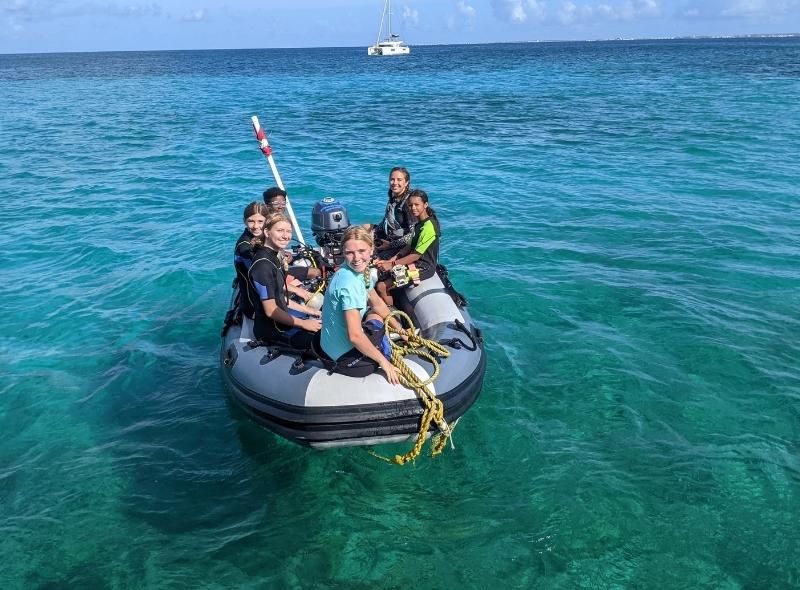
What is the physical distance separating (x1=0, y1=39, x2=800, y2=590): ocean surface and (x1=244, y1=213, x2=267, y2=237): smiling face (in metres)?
1.90

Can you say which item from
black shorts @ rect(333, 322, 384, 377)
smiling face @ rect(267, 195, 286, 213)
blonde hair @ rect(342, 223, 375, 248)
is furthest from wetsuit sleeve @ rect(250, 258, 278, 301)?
smiling face @ rect(267, 195, 286, 213)

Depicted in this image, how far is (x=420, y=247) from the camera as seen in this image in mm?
6828

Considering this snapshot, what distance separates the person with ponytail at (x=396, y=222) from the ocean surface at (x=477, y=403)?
62.8 inches

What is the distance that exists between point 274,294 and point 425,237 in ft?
7.08

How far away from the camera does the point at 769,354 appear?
7.07m

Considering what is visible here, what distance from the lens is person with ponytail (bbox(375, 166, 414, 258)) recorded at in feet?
24.1

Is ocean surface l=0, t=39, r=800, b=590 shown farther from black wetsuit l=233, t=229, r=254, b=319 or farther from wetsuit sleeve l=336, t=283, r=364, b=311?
wetsuit sleeve l=336, t=283, r=364, b=311

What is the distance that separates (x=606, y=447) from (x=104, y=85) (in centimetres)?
4992

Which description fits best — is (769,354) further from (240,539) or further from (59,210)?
(59,210)

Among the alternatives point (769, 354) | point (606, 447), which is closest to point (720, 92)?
point (769, 354)

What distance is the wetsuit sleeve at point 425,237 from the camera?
674 centimetres

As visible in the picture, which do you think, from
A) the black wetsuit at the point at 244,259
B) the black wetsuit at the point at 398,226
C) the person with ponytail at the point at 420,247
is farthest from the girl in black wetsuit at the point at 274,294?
the black wetsuit at the point at 398,226

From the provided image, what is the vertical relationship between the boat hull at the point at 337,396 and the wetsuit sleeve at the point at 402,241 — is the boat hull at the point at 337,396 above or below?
below

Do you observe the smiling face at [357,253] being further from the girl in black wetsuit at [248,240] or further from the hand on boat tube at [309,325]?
the girl in black wetsuit at [248,240]
